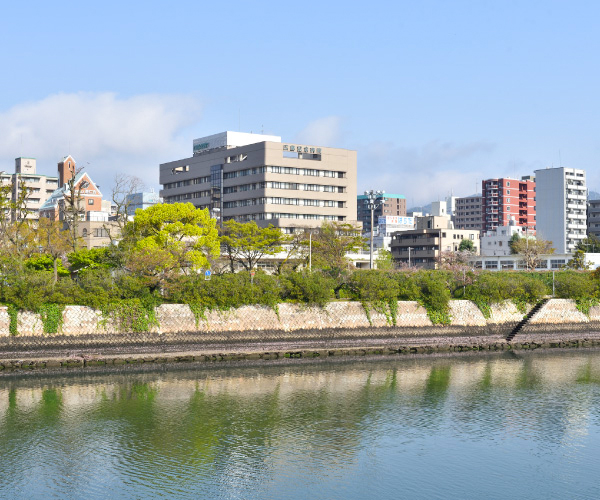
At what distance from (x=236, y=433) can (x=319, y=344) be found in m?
24.8

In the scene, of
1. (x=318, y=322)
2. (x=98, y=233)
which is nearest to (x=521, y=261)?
(x=98, y=233)

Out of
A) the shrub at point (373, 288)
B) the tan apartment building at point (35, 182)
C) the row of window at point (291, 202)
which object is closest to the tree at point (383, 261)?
Answer: the row of window at point (291, 202)

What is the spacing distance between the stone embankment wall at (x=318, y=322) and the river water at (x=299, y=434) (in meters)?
4.38

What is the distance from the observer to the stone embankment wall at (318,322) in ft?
172

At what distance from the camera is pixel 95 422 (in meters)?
36.1

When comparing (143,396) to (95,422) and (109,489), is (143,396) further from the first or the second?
(109,489)

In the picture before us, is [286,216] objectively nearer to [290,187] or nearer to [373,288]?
[290,187]

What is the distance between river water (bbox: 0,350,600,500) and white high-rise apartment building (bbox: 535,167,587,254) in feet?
478

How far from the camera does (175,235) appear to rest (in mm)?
67500

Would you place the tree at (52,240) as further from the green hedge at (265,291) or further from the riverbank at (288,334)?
the riverbank at (288,334)

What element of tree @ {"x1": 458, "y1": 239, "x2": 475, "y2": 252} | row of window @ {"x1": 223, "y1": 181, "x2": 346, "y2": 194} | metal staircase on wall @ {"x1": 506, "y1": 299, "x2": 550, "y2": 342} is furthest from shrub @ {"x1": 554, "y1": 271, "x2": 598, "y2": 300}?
tree @ {"x1": 458, "y1": 239, "x2": 475, "y2": 252}

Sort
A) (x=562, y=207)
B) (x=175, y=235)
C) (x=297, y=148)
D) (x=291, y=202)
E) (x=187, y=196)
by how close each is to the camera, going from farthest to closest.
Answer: (x=562, y=207) < (x=187, y=196) < (x=297, y=148) < (x=291, y=202) < (x=175, y=235)

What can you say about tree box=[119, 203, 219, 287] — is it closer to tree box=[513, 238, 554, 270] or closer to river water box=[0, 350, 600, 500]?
river water box=[0, 350, 600, 500]

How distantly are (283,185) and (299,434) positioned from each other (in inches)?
3682
